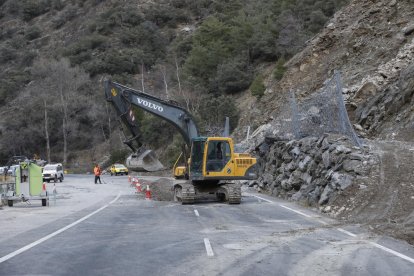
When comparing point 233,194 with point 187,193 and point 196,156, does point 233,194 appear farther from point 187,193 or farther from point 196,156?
point 196,156

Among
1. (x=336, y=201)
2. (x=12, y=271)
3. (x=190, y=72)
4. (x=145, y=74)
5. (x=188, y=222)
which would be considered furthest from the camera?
(x=145, y=74)

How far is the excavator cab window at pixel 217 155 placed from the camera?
70.3 ft

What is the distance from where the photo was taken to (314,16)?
54.8m

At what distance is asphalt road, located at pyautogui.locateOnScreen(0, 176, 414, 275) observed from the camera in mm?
8734

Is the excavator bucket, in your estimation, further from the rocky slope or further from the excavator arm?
the rocky slope

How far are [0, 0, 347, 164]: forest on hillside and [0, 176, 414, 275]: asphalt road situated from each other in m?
34.0

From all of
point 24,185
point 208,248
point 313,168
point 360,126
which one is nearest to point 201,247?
point 208,248

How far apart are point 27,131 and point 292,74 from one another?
43844 millimetres

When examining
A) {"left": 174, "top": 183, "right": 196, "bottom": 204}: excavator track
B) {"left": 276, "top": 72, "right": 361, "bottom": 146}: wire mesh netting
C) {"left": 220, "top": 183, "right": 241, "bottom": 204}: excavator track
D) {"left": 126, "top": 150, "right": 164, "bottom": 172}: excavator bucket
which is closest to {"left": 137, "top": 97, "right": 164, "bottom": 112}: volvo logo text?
{"left": 126, "top": 150, "right": 164, "bottom": 172}: excavator bucket

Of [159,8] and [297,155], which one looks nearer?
[297,155]

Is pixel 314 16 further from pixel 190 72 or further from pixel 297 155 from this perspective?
pixel 297 155

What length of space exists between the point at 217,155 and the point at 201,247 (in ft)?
36.2

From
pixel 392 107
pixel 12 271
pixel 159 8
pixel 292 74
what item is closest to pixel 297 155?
pixel 392 107

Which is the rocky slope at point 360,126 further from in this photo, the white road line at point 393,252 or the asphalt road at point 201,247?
the asphalt road at point 201,247
